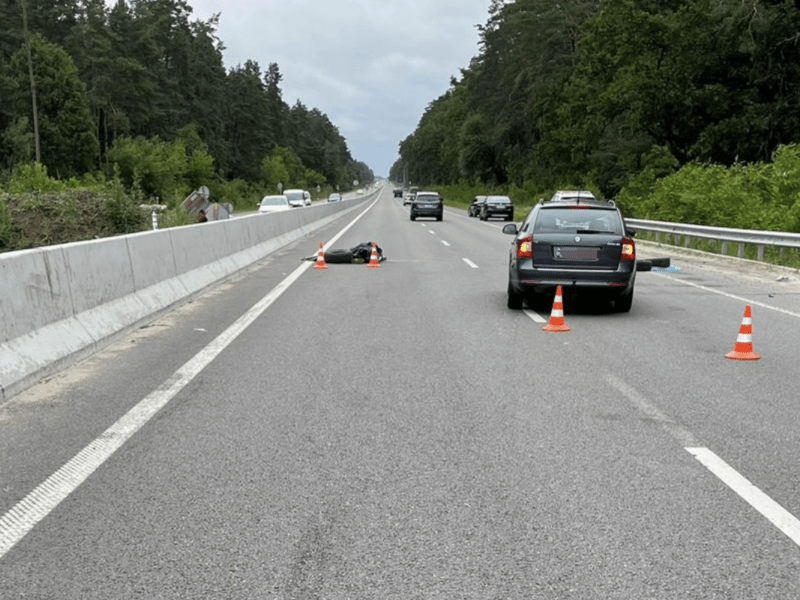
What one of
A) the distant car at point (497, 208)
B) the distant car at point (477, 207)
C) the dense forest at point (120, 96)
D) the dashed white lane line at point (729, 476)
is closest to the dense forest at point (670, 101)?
the distant car at point (497, 208)

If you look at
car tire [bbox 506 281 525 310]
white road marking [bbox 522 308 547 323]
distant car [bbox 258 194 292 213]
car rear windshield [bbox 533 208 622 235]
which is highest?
car rear windshield [bbox 533 208 622 235]

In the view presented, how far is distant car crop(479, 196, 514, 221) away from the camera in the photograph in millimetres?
46438

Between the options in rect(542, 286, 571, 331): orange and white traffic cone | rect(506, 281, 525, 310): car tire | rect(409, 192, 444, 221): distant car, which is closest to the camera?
rect(542, 286, 571, 331): orange and white traffic cone

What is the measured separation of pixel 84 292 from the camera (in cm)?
826

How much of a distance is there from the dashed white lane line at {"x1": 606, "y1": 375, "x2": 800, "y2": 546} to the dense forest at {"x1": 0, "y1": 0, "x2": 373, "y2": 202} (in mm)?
47149

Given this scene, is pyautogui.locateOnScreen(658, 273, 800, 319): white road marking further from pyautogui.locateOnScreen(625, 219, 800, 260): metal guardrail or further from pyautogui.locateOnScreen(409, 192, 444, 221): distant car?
pyautogui.locateOnScreen(409, 192, 444, 221): distant car

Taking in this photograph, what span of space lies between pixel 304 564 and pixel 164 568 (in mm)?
589

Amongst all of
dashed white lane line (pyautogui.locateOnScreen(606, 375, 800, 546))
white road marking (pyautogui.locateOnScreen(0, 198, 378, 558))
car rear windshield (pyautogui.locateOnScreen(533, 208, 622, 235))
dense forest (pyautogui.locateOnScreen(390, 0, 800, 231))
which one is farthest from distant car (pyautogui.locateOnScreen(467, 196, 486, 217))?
→ dashed white lane line (pyautogui.locateOnScreen(606, 375, 800, 546))

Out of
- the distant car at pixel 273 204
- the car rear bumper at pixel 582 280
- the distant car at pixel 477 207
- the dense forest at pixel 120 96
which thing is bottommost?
the distant car at pixel 477 207

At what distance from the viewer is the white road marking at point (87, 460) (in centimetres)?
391

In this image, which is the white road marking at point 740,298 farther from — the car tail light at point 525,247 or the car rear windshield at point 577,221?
the car tail light at point 525,247

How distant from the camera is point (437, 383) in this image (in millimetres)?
7000

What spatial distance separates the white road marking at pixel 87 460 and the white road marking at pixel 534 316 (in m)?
4.39

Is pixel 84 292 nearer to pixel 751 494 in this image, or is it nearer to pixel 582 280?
pixel 582 280
